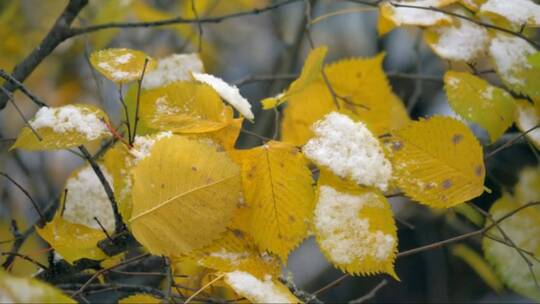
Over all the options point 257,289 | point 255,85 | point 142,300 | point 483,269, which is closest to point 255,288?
point 257,289

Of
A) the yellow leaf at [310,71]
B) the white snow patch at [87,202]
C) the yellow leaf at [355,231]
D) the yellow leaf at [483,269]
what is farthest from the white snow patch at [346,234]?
the yellow leaf at [483,269]

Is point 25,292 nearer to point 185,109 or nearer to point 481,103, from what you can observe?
point 185,109

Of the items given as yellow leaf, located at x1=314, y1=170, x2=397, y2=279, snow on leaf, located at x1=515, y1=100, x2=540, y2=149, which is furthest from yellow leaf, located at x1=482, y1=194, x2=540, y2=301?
yellow leaf, located at x1=314, y1=170, x2=397, y2=279

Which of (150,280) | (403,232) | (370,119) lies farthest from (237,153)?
(403,232)

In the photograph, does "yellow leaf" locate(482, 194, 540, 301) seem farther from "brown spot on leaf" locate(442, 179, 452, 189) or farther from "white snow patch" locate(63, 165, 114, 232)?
"white snow patch" locate(63, 165, 114, 232)

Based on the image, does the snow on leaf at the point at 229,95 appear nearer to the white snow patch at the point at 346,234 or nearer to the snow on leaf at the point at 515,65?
the white snow patch at the point at 346,234
